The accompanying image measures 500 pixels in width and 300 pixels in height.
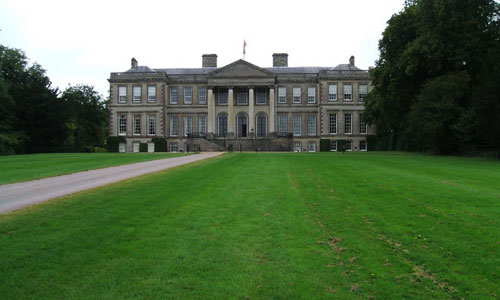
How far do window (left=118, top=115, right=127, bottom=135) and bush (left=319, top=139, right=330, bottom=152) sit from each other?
30.3 m

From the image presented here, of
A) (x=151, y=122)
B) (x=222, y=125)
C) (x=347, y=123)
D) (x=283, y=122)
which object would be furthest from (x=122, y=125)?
(x=347, y=123)

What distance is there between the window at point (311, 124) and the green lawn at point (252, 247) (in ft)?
184

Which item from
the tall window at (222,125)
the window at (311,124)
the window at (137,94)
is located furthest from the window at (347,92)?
the window at (137,94)

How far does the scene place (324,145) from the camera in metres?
65.5

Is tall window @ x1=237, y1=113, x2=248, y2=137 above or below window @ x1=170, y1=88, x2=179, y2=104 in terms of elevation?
below

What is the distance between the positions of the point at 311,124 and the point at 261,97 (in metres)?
8.92

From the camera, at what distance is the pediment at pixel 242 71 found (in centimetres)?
6341

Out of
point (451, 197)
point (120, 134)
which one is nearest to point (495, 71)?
point (451, 197)

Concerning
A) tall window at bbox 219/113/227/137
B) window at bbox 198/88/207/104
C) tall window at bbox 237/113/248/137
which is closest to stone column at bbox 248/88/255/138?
tall window at bbox 237/113/248/137

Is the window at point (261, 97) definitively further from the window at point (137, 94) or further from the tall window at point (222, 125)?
the window at point (137, 94)

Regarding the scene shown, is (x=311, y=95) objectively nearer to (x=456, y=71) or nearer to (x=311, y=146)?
(x=311, y=146)

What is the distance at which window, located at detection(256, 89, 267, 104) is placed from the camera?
66.6 metres

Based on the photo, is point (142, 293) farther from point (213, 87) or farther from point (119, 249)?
point (213, 87)

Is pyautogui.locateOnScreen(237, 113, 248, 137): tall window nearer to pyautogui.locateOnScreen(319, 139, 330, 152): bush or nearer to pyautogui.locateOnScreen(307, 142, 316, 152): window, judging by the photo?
pyautogui.locateOnScreen(307, 142, 316, 152): window
